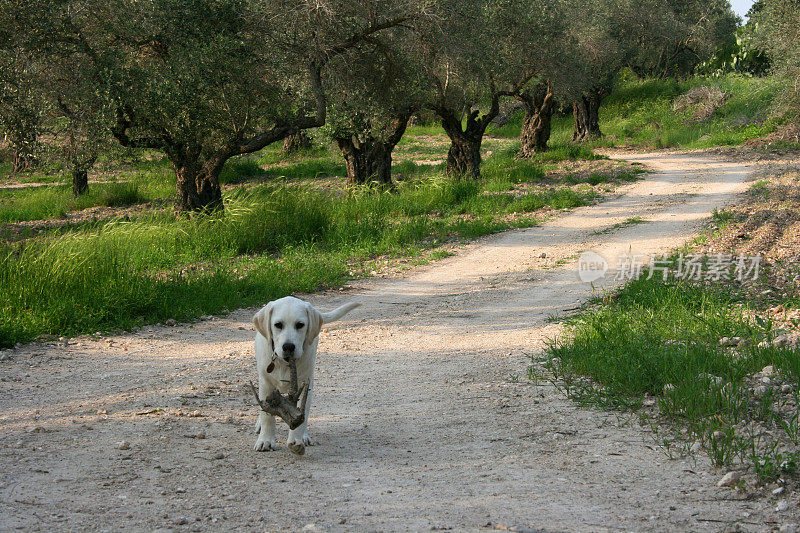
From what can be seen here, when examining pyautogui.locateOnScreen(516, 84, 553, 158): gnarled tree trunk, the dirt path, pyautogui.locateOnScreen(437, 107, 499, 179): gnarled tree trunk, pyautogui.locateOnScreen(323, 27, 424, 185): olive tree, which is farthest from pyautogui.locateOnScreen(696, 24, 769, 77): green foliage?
the dirt path

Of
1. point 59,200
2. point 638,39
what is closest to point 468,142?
point 59,200

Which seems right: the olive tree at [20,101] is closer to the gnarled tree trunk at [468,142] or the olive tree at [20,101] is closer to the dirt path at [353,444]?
the dirt path at [353,444]

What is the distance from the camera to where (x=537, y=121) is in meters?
22.8

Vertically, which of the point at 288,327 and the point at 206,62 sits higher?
the point at 206,62

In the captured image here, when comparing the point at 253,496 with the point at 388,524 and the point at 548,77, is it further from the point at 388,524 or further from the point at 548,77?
the point at 548,77

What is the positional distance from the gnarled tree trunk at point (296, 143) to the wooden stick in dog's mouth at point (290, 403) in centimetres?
2443

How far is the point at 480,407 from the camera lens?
16.5 ft

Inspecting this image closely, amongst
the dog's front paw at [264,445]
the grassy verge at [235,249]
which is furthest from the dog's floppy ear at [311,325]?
the grassy verge at [235,249]

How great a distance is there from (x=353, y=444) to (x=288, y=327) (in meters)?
0.95

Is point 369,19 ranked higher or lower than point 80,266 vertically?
higher

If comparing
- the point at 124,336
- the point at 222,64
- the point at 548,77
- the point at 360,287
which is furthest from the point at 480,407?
the point at 548,77

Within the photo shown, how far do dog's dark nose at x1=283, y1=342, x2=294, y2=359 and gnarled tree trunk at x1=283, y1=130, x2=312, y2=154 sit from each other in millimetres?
24502

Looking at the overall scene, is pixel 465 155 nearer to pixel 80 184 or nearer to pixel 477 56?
pixel 477 56

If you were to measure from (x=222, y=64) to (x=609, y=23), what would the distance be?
2046 cm
